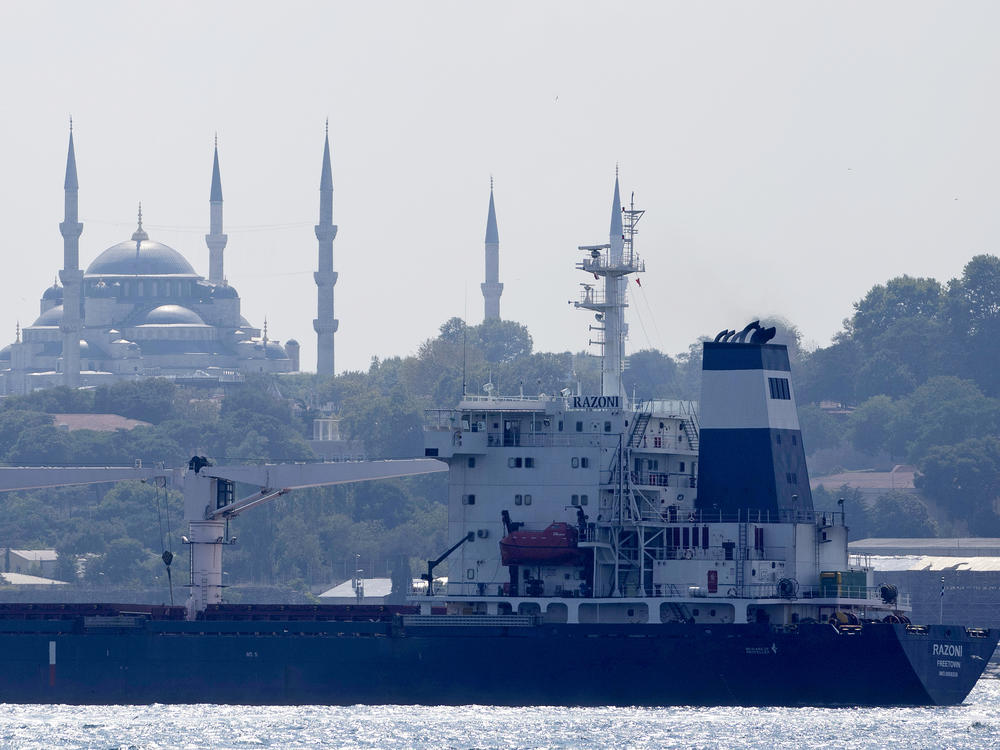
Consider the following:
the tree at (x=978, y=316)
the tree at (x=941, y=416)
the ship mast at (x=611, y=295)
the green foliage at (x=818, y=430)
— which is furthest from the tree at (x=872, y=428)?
the ship mast at (x=611, y=295)

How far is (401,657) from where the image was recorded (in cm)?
6700

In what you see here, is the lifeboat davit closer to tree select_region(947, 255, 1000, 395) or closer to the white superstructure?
the white superstructure

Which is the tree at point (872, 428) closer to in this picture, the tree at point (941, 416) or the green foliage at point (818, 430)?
the tree at point (941, 416)

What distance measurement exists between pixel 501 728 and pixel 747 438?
420 inches

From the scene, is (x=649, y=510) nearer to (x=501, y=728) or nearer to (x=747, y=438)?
(x=747, y=438)

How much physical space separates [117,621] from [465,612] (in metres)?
9.58

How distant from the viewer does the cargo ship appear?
213 feet

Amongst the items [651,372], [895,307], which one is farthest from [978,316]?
[651,372]

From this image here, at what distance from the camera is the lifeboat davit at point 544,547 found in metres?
66.1

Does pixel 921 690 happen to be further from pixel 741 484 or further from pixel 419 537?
pixel 419 537

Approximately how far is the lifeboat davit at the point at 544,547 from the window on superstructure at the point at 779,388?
6.30 meters

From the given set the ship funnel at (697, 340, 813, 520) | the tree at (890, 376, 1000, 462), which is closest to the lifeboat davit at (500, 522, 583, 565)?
the ship funnel at (697, 340, 813, 520)

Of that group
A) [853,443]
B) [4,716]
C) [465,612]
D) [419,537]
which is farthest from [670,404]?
[853,443]

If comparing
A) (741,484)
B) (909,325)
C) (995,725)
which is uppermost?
(909,325)
